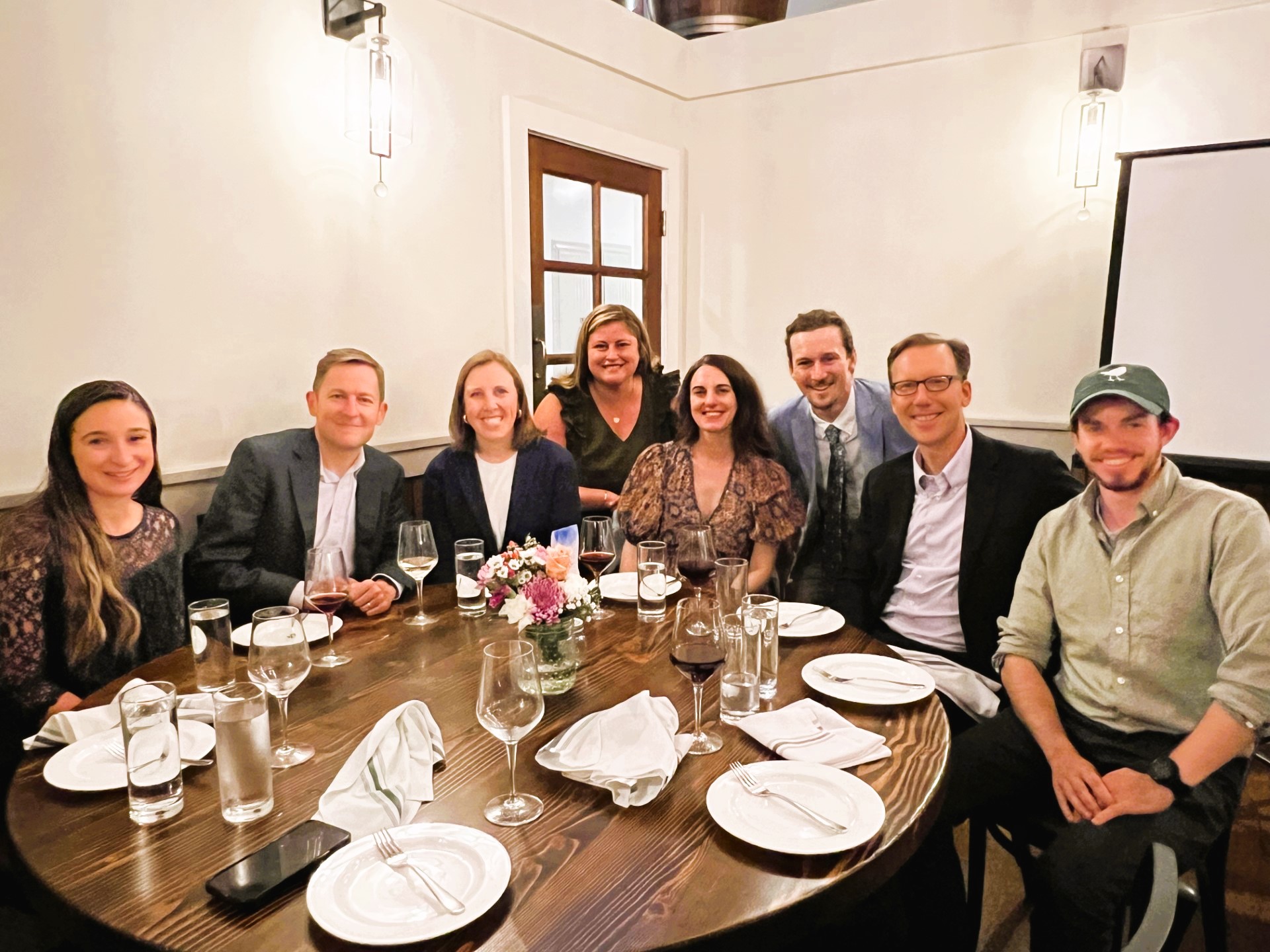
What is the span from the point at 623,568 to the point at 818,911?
55.9 inches

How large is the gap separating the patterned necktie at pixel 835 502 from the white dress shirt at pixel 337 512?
57.4 inches

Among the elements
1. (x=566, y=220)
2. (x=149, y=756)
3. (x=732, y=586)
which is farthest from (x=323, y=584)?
(x=566, y=220)

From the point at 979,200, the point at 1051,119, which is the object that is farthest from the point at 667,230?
the point at 1051,119

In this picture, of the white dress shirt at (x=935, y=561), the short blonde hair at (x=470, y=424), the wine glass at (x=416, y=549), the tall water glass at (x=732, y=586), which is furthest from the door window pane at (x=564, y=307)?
the tall water glass at (x=732, y=586)

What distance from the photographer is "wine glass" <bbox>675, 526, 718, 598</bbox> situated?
1.63 meters

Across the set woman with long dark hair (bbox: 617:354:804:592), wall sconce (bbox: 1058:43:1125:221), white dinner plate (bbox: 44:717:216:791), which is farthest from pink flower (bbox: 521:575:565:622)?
wall sconce (bbox: 1058:43:1125:221)

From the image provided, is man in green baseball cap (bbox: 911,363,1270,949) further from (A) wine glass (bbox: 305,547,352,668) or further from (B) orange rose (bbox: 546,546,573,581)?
(A) wine glass (bbox: 305,547,352,668)

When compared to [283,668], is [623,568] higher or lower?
lower

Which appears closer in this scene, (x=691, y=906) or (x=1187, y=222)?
(x=691, y=906)

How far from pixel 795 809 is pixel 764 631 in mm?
307

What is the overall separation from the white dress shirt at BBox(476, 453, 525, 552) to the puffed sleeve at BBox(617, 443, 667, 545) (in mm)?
327

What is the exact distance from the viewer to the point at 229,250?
2338mm

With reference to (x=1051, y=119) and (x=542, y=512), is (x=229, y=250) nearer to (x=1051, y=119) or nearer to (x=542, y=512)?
(x=542, y=512)

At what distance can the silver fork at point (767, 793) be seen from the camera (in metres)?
0.99
